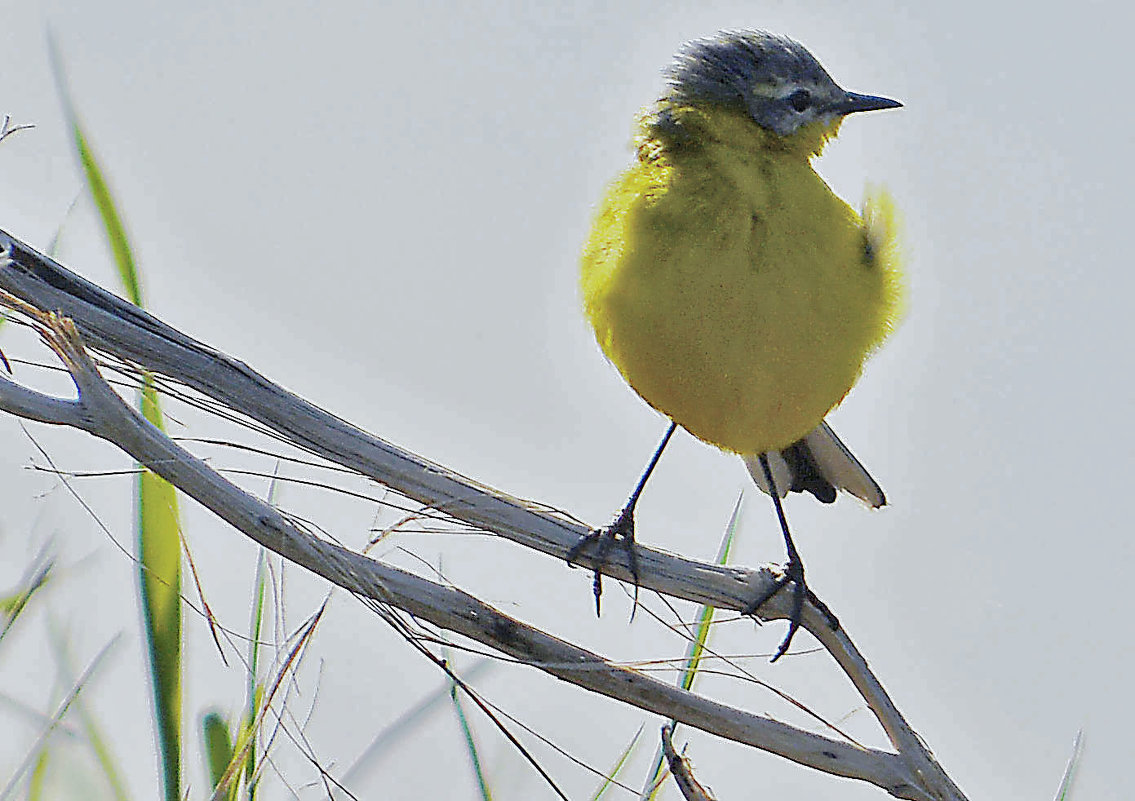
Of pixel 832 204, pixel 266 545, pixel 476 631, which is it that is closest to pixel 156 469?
pixel 266 545

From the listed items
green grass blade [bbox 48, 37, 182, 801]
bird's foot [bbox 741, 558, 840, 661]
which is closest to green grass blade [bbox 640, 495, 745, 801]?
bird's foot [bbox 741, 558, 840, 661]

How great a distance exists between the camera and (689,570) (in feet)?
3.08

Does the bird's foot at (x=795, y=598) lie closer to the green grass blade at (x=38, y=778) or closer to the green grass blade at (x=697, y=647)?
the green grass blade at (x=697, y=647)

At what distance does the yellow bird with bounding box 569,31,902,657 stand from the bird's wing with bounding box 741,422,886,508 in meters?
0.26

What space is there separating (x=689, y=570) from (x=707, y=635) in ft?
0.42

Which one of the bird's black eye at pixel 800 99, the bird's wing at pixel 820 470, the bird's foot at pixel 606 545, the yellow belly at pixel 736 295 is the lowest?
the bird's foot at pixel 606 545

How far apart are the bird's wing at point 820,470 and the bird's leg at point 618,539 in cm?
12

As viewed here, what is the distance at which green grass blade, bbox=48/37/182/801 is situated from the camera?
3.24ft

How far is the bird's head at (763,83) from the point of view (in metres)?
1.32

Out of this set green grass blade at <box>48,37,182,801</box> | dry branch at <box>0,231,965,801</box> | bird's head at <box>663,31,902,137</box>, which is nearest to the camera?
→ dry branch at <box>0,231,965,801</box>

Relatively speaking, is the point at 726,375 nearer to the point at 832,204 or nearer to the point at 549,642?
the point at 832,204

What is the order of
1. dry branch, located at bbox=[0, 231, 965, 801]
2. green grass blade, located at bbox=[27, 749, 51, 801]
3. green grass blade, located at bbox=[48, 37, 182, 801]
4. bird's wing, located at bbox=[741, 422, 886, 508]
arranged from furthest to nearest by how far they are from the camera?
bird's wing, located at bbox=[741, 422, 886, 508] < green grass blade, located at bbox=[27, 749, 51, 801] < green grass blade, located at bbox=[48, 37, 182, 801] < dry branch, located at bbox=[0, 231, 965, 801]

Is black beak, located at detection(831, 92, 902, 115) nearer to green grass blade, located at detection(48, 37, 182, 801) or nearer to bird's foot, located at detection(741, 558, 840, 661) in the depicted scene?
A: bird's foot, located at detection(741, 558, 840, 661)

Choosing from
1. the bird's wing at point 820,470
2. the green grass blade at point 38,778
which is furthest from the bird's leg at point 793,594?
the green grass blade at point 38,778
